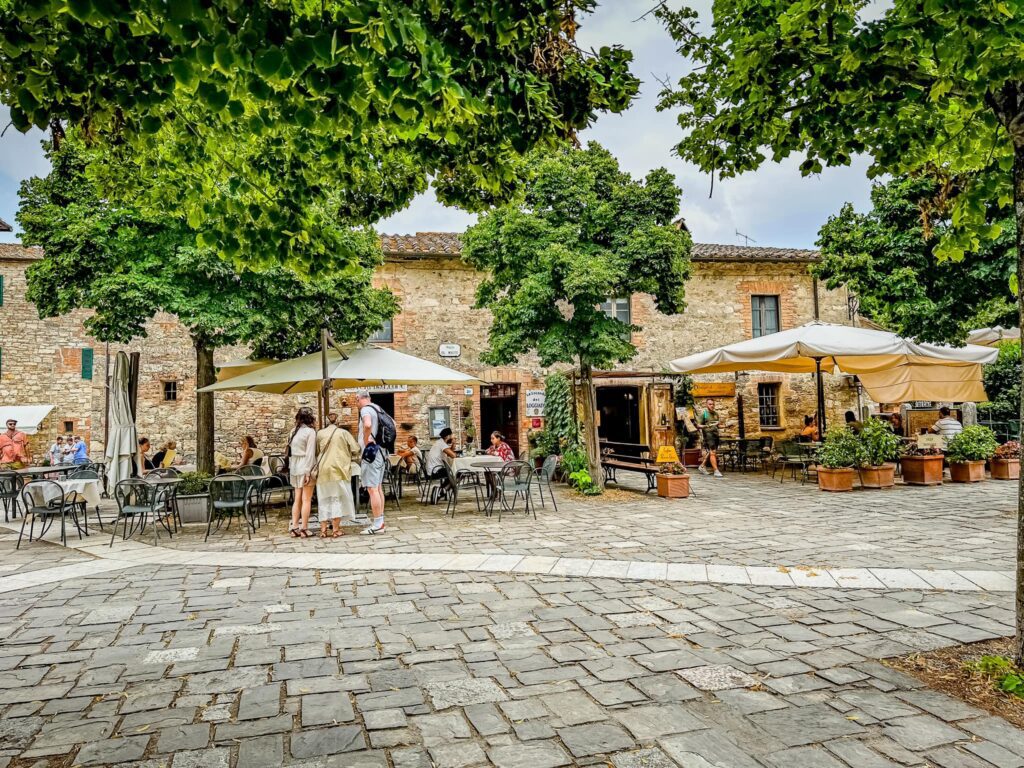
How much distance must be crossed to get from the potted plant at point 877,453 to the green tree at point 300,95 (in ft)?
28.3

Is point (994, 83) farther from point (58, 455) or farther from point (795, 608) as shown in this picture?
point (58, 455)

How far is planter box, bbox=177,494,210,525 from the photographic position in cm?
905

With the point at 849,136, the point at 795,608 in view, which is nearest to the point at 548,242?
the point at 849,136

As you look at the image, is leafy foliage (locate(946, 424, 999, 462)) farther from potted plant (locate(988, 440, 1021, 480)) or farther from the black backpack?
the black backpack

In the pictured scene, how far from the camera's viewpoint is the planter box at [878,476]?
36.0ft

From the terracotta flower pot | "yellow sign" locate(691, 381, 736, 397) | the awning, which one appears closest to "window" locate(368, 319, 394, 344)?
the awning

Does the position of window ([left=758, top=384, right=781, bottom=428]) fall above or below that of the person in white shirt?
above

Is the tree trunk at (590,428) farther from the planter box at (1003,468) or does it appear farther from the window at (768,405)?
the window at (768,405)

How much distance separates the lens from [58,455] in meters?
13.9

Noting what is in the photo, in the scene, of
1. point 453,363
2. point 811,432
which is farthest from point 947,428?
point 453,363

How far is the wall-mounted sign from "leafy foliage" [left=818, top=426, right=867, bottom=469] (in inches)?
325

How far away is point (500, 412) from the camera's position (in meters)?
19.0

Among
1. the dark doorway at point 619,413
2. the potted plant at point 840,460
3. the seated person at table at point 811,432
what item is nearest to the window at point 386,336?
the dark doorway at point 619,413

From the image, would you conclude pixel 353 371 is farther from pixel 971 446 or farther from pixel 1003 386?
pixel 1003 386
